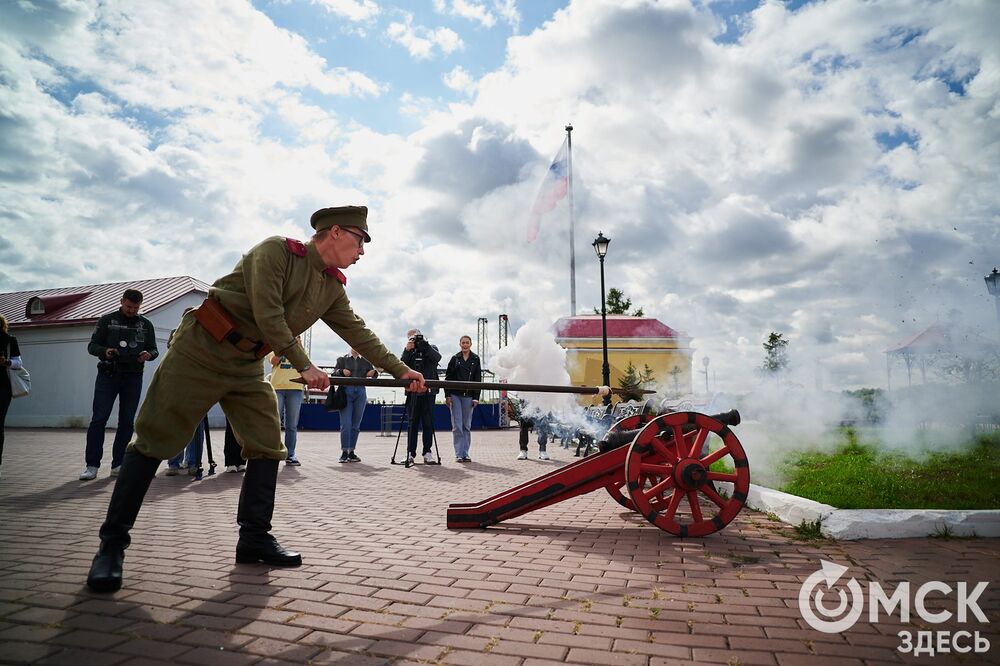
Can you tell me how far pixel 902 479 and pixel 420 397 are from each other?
642 cm

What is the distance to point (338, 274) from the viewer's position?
3.69 meters

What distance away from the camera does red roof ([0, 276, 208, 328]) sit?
22405 mm

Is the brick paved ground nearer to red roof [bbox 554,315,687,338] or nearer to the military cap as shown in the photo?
the military cap

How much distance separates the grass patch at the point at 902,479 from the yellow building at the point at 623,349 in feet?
85.2

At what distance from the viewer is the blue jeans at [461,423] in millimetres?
10273

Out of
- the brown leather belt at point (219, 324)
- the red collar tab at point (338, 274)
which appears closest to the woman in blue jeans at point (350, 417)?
the red collar tab at point (338, 274)

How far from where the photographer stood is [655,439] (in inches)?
167

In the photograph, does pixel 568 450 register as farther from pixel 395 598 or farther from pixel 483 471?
pixel 395 598

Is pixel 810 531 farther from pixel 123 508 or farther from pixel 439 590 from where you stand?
pixel 123 508

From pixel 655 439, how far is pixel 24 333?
87.4 feet

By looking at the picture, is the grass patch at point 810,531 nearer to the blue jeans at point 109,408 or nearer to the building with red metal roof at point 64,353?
the blue jeans at point 109,408

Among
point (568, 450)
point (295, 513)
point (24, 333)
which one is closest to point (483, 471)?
point (295, 513)

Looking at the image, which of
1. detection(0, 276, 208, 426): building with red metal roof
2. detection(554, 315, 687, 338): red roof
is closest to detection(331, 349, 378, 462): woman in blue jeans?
detection(0, 276, 208, 426): building with red metal roof

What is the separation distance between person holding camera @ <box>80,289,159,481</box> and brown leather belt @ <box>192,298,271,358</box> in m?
4.43
